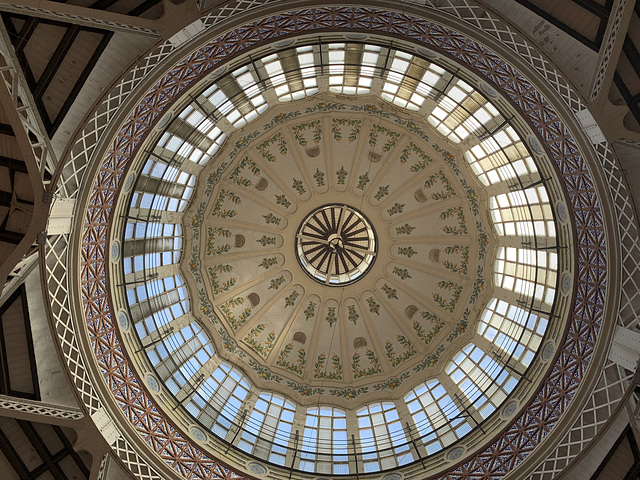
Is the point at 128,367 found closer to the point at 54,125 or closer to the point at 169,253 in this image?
the point at 169,253

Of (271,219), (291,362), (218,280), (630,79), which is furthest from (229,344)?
(630,79)

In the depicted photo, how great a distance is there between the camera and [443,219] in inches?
979

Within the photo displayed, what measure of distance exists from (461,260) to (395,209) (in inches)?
174

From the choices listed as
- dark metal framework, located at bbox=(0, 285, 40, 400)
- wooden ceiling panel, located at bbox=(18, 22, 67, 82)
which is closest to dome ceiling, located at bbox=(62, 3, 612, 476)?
dark metal framework, located at bbox=(0, 285, 40, 400)

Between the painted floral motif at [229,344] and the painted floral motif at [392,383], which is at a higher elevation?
the painted floral motif at [229,344]

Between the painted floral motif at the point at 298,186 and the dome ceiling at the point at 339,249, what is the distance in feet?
0.25

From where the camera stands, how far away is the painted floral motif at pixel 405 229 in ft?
85.0

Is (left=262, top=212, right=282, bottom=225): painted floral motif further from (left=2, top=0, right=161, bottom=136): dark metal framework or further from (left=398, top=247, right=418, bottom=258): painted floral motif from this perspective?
(left=2, top=0, right=161, bottom=136): dark metal framework

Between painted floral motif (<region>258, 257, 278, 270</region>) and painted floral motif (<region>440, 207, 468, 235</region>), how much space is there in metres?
9.26

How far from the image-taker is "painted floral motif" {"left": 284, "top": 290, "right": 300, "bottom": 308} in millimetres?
26234

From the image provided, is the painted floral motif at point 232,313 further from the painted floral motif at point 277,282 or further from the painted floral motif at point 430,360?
the painted floral motif at point 430,360

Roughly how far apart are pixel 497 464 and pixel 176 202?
54.4 feet

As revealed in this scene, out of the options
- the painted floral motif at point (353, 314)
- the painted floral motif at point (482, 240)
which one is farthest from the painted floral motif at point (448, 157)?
the painted floral motif at point (353, 314)

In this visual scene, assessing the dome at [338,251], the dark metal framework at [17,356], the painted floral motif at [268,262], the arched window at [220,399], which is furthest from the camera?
the painted floral motif at [268,262]
